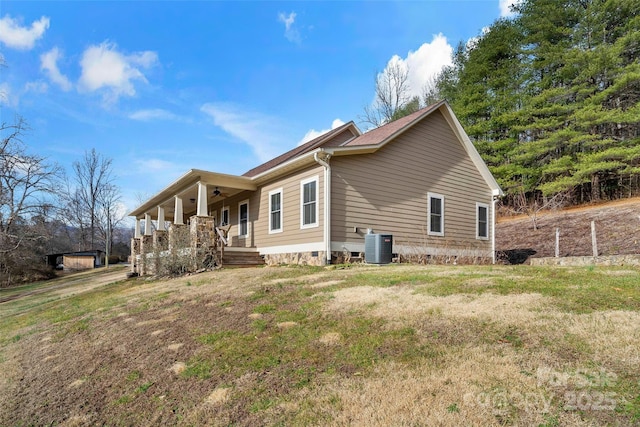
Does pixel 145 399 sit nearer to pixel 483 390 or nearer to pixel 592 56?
pixel 483 390

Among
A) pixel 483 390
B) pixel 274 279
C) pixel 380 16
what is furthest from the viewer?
pixel 380 16

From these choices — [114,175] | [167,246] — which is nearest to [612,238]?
[167,246]

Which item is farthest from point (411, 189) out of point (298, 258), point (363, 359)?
point (363, 359)

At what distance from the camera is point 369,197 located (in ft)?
37.0

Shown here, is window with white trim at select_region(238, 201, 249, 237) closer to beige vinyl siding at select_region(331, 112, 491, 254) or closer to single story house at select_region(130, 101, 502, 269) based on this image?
single story house at select_region(130, 101, 502, 269)

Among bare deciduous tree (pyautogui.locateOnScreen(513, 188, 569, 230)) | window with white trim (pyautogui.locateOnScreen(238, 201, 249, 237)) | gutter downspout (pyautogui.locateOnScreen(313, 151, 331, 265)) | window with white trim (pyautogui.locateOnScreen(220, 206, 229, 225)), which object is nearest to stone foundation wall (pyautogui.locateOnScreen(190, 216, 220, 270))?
window with white trim (pyautogui.locateOnScreen(238, 201, 249, 237))

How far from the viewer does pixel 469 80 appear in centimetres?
2750

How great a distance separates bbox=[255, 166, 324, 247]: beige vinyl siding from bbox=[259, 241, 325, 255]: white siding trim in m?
0.09

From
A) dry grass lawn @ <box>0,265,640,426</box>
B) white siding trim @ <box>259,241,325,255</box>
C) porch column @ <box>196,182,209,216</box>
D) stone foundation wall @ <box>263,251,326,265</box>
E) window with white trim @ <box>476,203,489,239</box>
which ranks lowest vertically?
dry grass lawn @ <box>0,265,640,426</box>

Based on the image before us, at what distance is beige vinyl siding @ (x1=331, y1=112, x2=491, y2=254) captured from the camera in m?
10.8

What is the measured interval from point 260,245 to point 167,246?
10.2 ft

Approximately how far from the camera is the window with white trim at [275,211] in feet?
40.8

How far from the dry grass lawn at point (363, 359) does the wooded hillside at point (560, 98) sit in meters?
18.9

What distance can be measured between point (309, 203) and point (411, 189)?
3.53 metres
